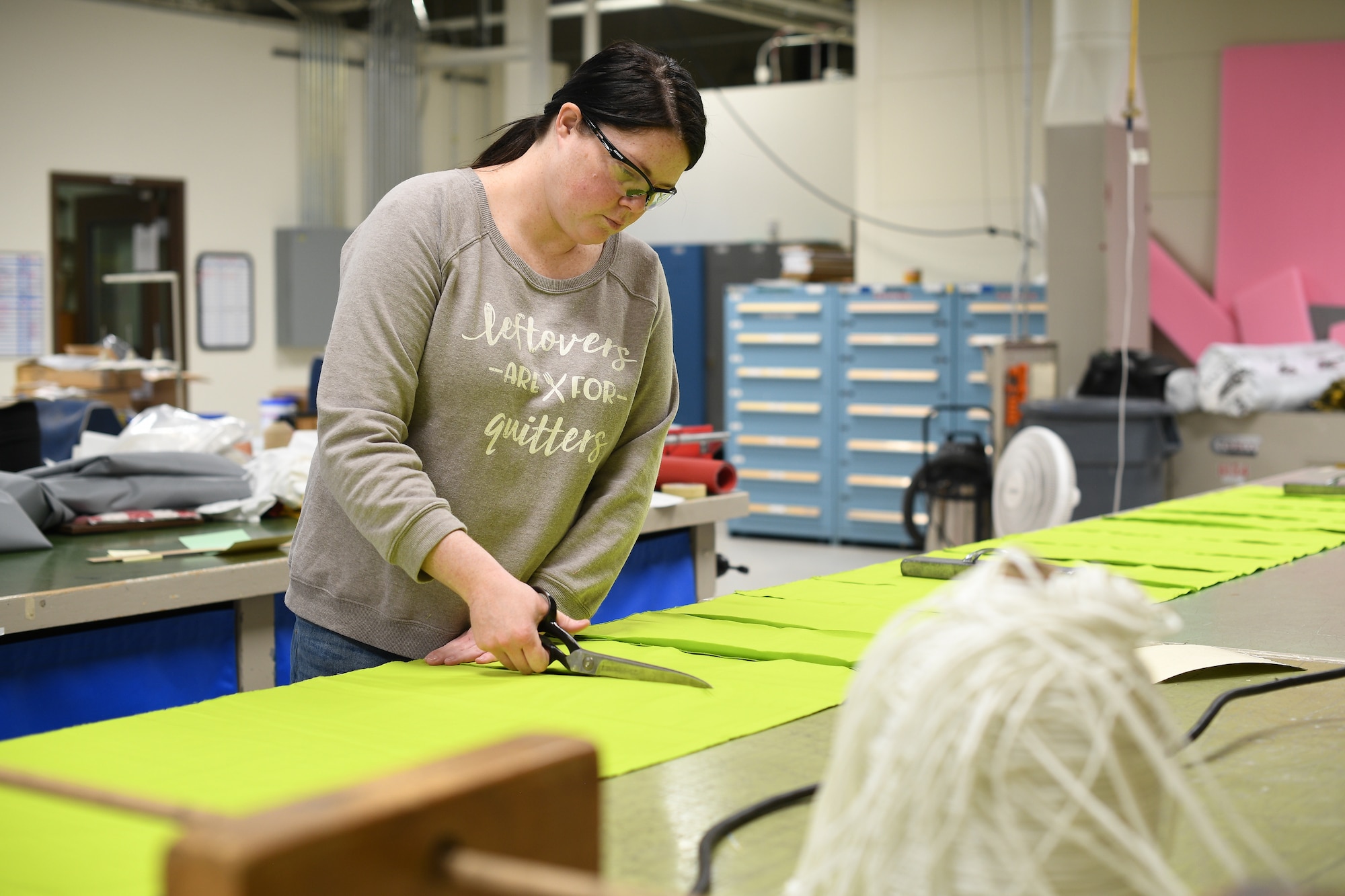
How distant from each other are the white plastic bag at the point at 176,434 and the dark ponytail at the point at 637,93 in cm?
175

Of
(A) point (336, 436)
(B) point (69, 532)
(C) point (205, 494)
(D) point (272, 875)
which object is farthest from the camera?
(C) point (205, 494)

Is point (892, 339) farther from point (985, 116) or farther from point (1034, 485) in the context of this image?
point (1034, 485)

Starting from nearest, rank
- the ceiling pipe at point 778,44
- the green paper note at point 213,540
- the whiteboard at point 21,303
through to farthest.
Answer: the green paper note at point 213,540
the whiteboard at point 21,303
the ceiling pipe at point 778,44

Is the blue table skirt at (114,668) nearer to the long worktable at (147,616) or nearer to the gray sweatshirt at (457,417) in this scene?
the long worktable at (147,616)

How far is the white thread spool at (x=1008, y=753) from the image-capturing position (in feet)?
1.78

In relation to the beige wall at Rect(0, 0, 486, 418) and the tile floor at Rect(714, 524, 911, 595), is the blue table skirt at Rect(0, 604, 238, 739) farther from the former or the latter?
the beige wall at Rect(0, 0, 486, 418)

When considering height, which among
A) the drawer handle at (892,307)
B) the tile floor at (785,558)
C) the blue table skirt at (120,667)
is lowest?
the tile floor at (785,558)

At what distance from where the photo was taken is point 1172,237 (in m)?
6.95

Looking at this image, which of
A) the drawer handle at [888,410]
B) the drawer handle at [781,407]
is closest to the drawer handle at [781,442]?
the drawer handle at [781,407]

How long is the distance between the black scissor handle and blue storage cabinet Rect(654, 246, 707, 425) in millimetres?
7198

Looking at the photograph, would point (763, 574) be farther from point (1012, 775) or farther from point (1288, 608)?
point (1012, 775)

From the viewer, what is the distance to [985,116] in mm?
7527

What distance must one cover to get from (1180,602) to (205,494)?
1920 millimetres

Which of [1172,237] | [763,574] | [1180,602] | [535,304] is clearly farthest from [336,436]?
[1172,237]
